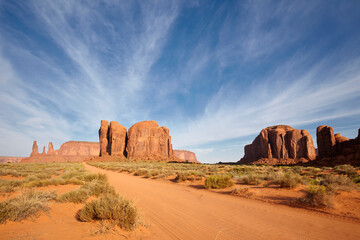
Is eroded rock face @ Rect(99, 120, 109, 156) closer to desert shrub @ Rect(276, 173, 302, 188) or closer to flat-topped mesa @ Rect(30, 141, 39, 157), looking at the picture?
flat-topped mesa @ Rect(30, 141, 39, 157)

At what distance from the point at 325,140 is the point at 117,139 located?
90.5 m

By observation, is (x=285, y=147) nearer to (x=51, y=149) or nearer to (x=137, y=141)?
(x=137, y=141)

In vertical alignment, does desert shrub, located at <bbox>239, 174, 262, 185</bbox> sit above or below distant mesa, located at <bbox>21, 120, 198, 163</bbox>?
below

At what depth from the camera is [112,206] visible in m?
3.84

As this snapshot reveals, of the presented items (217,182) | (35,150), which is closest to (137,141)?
(217,182)

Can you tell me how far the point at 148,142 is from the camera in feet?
289

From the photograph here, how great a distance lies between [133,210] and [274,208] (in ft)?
16.5

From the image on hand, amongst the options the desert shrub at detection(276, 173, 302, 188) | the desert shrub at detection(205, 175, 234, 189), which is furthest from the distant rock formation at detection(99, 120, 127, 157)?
the desert shrub at detection(276, 173, 302, 188)

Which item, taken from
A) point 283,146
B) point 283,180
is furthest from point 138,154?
point 283,180

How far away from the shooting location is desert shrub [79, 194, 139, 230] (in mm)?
3638

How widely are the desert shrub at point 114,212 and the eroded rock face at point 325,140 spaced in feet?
215

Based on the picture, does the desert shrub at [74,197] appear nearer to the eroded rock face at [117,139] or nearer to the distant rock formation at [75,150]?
the eroded rock face at [117,139]

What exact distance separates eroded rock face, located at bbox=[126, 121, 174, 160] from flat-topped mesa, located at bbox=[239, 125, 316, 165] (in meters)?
46.9

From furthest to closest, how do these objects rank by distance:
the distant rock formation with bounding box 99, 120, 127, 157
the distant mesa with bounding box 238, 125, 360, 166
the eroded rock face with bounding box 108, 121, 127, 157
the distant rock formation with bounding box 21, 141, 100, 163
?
the distant rock formation with bounding box 21, 141, 100, 163, the distant rock formation with bounding box 99, 120, 127, 157, the eroded rock face with bounding box 108, 121, 127, 157, the distant mesa with bounding box 238, 125, 360, 166
